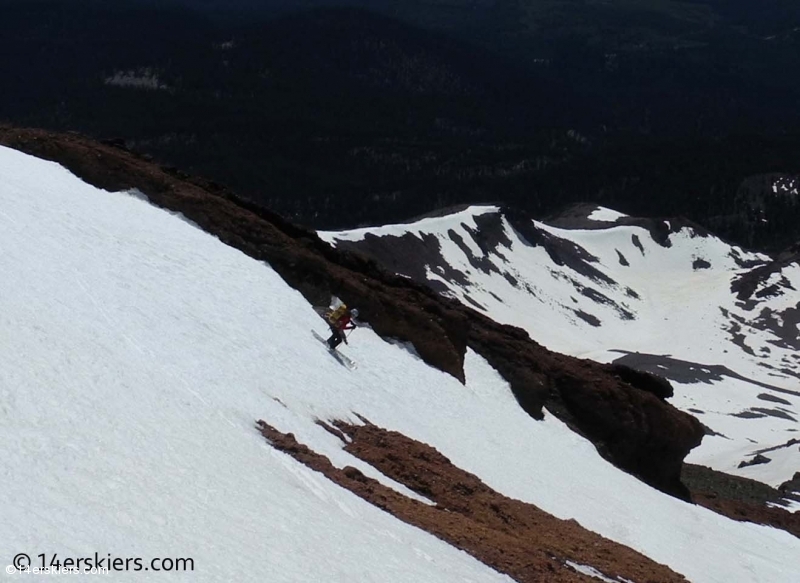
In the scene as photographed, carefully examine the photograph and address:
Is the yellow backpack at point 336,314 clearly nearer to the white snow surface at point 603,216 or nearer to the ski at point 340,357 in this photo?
the ski at point 340,357

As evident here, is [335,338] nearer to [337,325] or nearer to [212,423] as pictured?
[337,325]

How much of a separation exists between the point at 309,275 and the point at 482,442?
7316 millimetres

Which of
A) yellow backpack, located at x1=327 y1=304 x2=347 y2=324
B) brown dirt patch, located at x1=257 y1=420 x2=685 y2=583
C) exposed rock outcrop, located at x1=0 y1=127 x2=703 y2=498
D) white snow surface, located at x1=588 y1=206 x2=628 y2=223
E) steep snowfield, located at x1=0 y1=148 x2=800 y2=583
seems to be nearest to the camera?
steep snowfield, located at x1=0 y1=148 x2=800 y2=583

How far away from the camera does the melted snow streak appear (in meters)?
96.1

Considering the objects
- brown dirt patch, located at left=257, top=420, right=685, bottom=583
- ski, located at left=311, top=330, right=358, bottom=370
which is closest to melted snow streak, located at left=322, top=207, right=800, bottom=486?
ski, located at left=311, top=330, right=358, bottom=370

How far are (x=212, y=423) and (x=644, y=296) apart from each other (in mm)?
134729

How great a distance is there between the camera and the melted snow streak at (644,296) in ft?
315

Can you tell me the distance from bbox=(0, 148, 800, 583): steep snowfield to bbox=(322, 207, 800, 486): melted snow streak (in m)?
51.8

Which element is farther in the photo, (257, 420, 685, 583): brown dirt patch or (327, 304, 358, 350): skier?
(327, 304, 358, 350): skier

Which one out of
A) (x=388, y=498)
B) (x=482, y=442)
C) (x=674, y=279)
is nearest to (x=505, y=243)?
(x=674, y=279)

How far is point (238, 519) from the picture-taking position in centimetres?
1265

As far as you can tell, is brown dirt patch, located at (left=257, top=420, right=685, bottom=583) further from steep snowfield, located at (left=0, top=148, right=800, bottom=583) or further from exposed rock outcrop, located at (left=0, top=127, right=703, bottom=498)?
exposed rock outcrop, located at (left=0, top=127, right=703, bottom=498)

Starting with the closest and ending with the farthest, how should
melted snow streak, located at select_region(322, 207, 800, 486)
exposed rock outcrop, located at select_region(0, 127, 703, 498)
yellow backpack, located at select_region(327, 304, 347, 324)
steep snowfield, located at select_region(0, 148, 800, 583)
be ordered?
steep snowfield, located at select_region(0, 148, 800, 583), yellow backpack, located at select_region(327, 304, 347, 324), exposed rock outcrop, located at select_region(0, 127, 703, 498), melted snow streak, located at select_region(322, 207, 800, 486)

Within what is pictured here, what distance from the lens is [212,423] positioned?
1583 centimetres
